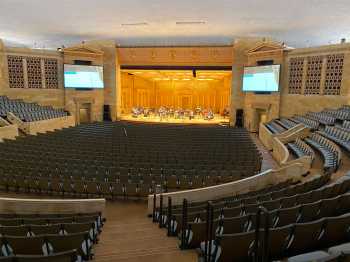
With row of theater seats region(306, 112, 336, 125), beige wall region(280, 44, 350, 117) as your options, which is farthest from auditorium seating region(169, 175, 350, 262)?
beige wall region(280, 44, 350, 117)

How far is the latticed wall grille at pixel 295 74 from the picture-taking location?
21.4 metres

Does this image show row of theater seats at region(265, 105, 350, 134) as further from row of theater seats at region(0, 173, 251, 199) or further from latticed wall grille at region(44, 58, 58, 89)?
latticed wall grille at region(44, 58, 58, 89)

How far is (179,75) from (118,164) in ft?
74.4

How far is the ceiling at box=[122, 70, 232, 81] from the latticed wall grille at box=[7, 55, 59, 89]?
7879 mm

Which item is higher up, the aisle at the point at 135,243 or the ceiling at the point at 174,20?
the ceiling at the point at 174,20

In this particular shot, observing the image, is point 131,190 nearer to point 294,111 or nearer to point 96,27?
point 96,27

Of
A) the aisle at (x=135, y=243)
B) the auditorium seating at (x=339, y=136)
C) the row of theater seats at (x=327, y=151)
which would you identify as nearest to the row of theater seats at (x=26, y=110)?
the aisle at (x=135, y=243)

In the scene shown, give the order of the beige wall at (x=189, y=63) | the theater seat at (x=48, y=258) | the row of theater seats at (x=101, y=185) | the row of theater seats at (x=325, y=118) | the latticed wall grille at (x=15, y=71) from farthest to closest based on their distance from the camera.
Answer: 1. the latticed wall grille at (x=15, y=71)
2. the beige wall at (x=189, y=63)
3. the row of theater seats at (x=325, y=118)
4. the row of theater seats at (x=101, y=185)
5. the theater seat at (x=48, y=258)

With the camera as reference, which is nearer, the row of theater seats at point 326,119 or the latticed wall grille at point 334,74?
the row of theater seats at point 326,119

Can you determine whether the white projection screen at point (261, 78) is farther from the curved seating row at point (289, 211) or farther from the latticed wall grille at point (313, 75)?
the curved seating row at point (289, 211)

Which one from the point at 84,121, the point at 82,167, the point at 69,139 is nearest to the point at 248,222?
the point at 82,167

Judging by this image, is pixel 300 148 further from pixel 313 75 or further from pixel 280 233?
pixel 280 233

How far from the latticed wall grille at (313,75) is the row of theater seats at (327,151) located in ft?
22.1

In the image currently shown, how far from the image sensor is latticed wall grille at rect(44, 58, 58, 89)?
2447 cm
